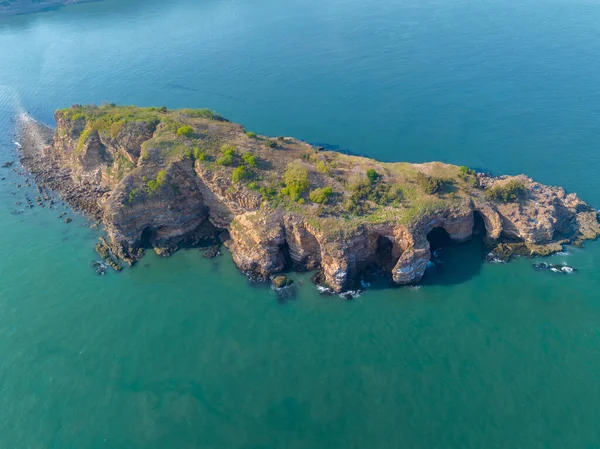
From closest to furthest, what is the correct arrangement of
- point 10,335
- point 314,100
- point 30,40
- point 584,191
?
point 10,335, point 584,191, point 314,100, point 30,40

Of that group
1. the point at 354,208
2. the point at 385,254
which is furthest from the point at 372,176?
the point at 385,254

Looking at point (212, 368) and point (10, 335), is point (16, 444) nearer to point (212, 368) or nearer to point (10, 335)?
point (10, 335)

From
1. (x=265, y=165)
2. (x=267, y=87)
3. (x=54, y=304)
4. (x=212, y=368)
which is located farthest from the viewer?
(x=267, y=87)

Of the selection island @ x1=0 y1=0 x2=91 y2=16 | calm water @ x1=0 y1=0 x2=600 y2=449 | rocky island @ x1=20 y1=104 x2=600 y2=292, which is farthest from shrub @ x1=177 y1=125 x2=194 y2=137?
island @ x1=0 y1=0 x2=91 y2=16

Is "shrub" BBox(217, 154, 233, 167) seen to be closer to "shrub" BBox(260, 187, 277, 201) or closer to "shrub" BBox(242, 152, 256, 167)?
"shrub" BBox(242, 152, 256, 167)

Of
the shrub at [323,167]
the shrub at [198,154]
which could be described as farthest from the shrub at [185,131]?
the shrub at [323,167]

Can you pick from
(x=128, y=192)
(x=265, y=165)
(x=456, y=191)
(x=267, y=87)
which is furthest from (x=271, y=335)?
(x=267, y=87)
